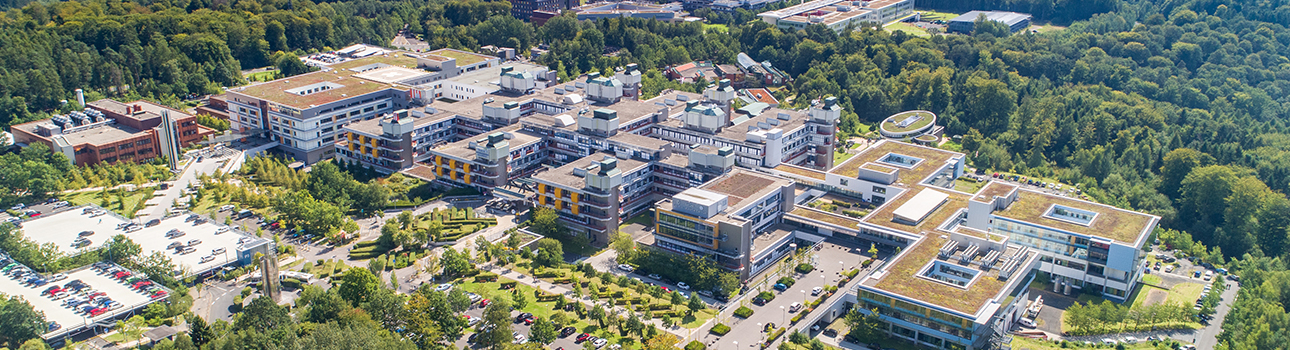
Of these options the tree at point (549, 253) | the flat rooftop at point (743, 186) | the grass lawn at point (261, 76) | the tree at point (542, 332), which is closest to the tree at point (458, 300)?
the tree at point (542, 332)

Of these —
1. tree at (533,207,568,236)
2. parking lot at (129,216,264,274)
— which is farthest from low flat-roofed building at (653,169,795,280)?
parking lot at (129,216,264,274)

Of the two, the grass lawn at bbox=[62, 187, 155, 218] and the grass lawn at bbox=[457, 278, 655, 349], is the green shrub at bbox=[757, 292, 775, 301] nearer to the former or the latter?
the grass lawn at bbox=[457, 278, 655, 349]

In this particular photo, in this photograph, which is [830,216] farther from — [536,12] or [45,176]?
[536,12]

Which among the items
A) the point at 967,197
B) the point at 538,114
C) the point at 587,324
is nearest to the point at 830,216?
the point at 967,197

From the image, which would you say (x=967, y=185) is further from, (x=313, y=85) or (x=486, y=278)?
(x=313, y=85)

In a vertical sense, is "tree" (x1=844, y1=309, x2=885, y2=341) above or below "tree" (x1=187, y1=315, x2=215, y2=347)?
below
